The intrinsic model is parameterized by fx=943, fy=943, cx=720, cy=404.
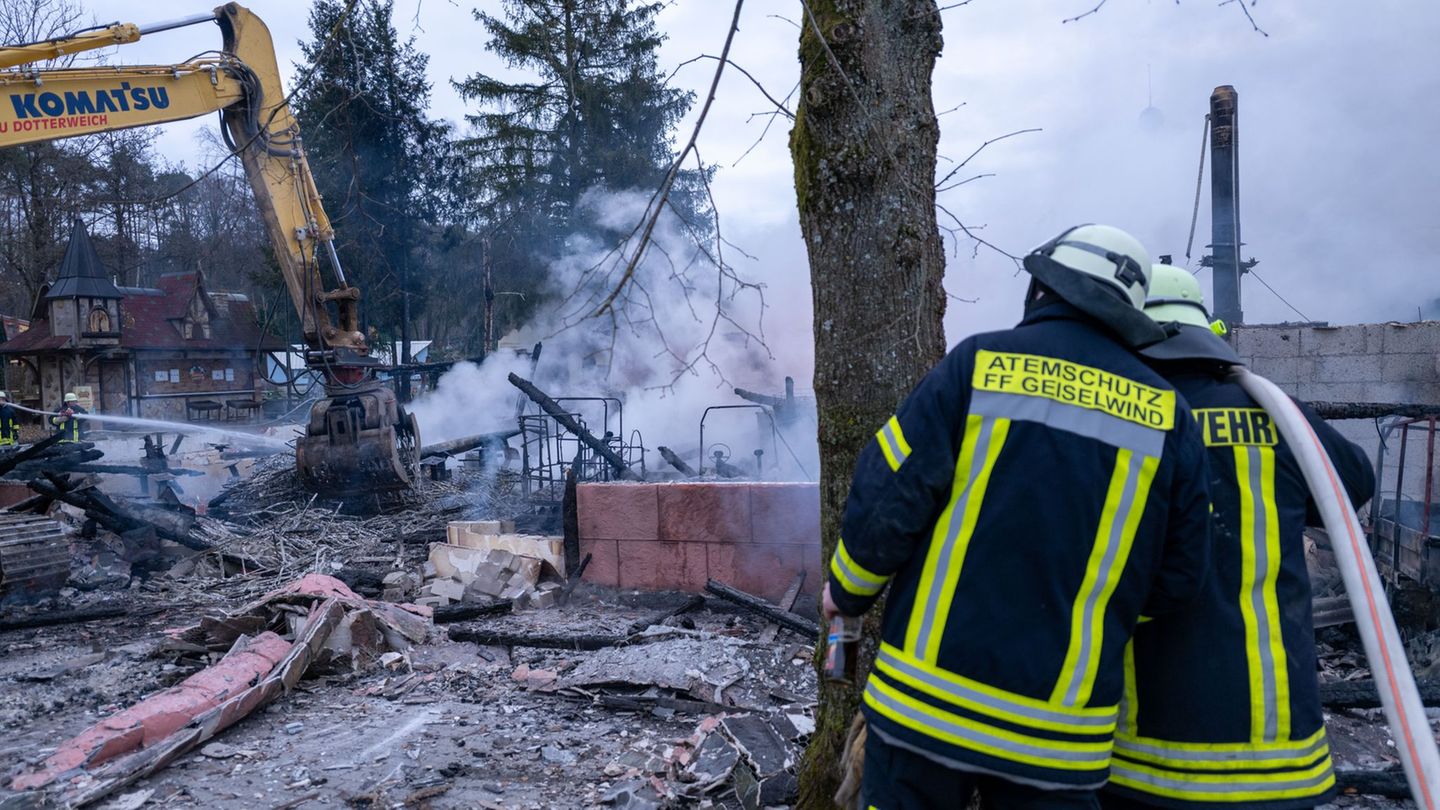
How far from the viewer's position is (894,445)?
1.99 m

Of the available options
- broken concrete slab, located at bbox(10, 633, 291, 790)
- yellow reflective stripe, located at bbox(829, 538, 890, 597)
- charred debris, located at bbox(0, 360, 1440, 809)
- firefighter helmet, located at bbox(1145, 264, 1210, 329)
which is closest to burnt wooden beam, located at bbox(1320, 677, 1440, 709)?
charred debris, located at bbox(0, 360, 1440, 809)

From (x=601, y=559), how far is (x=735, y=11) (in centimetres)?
532

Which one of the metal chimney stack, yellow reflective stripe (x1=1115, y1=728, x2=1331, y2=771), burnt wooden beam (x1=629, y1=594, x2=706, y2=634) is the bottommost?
burnt wooden beam (x1=629, y1=594, x2=706, y2=634)

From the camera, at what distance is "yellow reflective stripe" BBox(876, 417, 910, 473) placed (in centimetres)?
197

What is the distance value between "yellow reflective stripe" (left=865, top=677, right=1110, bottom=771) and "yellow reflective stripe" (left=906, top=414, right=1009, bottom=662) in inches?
4.4

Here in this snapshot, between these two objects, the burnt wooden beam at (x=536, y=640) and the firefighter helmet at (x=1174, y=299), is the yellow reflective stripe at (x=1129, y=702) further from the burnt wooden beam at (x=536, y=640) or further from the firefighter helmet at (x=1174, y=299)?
the burnt wooden beam at (x=536, y=640)

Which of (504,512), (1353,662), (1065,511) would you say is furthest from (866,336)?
(504,512)

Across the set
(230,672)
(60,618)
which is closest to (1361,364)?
(230,672)

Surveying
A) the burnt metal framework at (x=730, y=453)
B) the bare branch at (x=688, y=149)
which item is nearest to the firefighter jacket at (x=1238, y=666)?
the bare branch at (x=688, y=149)

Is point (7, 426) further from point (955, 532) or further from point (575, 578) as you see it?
point (955, 532)

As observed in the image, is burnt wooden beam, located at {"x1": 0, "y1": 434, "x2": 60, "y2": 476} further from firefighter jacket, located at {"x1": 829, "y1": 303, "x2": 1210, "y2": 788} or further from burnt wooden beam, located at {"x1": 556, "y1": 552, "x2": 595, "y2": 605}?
firefighter jacket, located at {"x1": 829, "y1": 303, "x2": 1210, "y2": 788}

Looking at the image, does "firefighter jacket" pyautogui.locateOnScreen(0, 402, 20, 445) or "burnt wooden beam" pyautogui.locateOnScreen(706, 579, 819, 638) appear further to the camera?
"firefighter jacket" pyautogui.locateOnScreen(0, 402, 20, 445)

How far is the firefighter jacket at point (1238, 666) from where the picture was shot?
203 cm

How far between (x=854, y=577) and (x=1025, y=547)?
0.39 metres
